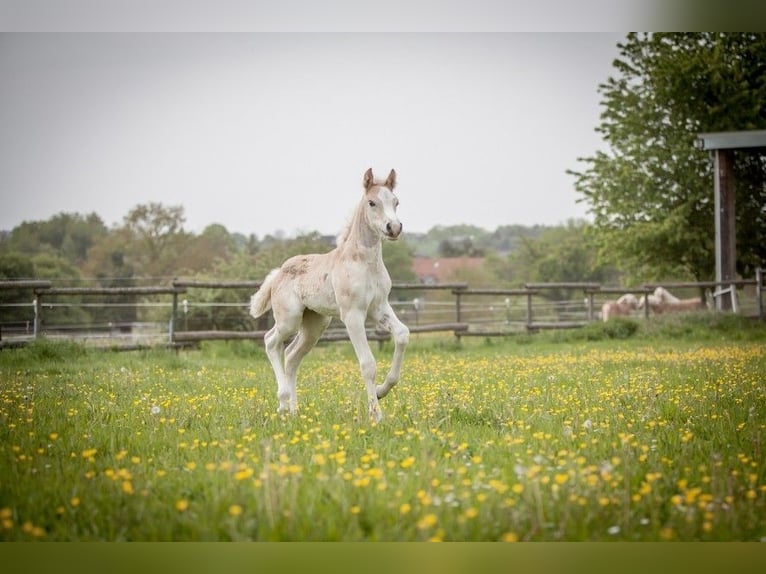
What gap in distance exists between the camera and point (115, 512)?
3426mm

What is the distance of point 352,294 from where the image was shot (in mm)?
5930

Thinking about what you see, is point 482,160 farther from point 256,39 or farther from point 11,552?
point 11,552

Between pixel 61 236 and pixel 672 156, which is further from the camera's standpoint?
pixel 61 236

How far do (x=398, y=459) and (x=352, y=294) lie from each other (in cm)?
199

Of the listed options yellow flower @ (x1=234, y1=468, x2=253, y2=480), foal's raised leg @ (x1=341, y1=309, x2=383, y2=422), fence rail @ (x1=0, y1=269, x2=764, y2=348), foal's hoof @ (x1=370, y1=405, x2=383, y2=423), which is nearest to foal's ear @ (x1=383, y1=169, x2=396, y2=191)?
foal's raised leg @ (x1=341, y1=309, x2=383, y2=422)

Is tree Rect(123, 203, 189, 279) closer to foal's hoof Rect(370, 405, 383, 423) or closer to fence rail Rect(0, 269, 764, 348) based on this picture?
fence rail Rect(0, 269, 764, 348)

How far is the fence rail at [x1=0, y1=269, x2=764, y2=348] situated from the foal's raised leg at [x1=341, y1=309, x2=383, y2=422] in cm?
785

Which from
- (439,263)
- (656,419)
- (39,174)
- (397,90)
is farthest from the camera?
(439,263)

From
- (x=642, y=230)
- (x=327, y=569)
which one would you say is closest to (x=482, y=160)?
(x=642, y=230)

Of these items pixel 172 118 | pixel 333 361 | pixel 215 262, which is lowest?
pixel 333 361

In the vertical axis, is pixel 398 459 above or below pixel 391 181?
below

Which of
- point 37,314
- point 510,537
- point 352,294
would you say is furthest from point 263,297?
point 37,314

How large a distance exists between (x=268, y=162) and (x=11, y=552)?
669 inches

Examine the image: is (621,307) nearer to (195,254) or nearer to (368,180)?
(195,254)
